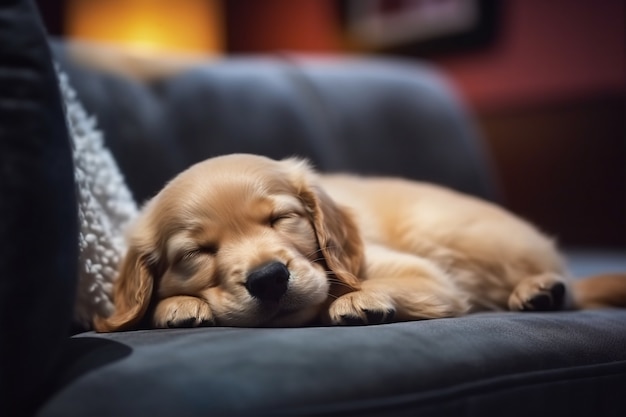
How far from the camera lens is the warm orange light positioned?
4.92m

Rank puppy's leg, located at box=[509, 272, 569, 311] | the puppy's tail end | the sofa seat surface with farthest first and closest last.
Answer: the puppy's tail end → puppy's leg, located at box=[509, 272, 569, 311] → the sofa seat surface

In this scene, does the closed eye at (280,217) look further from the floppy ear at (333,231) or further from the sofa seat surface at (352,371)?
the sofa seat surface at (352,371)

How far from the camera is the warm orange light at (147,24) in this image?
194 inches

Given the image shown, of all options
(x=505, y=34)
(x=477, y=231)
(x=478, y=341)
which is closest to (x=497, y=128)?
(x=505, y=34)

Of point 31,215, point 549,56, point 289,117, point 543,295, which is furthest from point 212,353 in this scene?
point 549,56

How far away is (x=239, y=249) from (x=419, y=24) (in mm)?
3651

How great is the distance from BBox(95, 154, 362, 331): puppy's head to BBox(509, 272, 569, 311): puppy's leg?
415 millimetres

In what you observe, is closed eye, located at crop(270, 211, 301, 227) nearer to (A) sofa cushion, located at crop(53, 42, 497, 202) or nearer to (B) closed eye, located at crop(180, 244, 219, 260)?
(B) closed eye, located at crop(180, 244, 219, 260)

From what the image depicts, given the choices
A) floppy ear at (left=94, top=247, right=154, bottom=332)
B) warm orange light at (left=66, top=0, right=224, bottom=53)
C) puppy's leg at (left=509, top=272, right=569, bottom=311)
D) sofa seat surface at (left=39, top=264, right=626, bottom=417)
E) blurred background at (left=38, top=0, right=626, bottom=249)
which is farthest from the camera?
warm orange light at (left=66, top=0, right=224, bottom=53)

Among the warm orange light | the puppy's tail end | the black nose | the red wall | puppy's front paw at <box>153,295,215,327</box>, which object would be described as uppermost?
the warm orange light

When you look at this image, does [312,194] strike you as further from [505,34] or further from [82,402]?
[505,34]

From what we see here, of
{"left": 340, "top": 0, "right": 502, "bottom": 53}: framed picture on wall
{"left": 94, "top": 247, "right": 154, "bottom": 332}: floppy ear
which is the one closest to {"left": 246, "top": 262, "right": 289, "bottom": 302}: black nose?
{"left": 94, "top": 247, "right": 154, "bottom": 332}: floppy ear

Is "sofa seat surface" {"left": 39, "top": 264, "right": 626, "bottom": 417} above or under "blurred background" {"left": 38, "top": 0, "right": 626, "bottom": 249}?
under

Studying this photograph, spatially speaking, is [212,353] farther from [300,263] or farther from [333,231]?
[333,231]
